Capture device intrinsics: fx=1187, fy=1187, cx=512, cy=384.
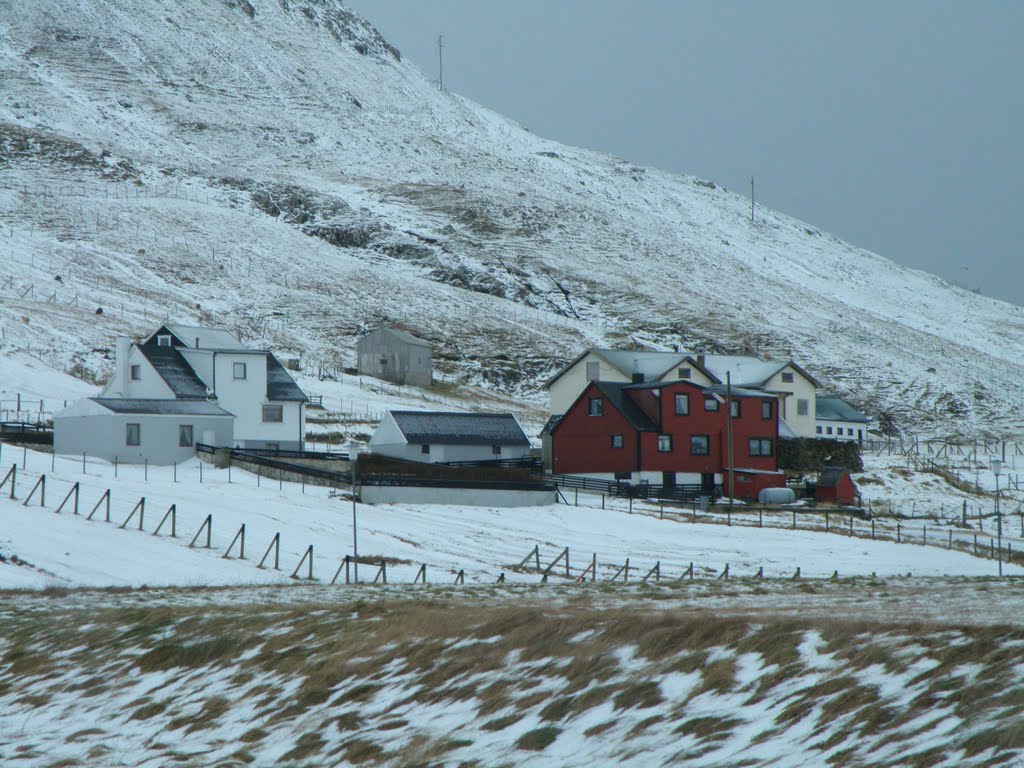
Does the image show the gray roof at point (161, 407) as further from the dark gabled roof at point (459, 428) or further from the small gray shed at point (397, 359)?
the small gray shed at point (397, 359)

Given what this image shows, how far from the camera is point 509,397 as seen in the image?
114m

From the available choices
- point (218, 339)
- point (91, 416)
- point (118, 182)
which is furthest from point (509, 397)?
point (118, 182)

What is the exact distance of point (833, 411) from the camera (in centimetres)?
9581

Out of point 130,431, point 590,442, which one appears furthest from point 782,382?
point 130,431

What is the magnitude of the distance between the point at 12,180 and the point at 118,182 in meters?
13.9

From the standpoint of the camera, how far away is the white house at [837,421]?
9388 cm

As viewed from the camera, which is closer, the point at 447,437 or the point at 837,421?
the point at 447,437

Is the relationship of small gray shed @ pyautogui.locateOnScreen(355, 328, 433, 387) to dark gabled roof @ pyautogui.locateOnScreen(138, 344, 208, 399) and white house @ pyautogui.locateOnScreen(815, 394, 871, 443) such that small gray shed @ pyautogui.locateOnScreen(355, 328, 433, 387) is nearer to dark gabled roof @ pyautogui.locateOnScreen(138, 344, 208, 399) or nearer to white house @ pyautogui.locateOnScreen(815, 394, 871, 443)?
white house @ pyautogui.locateOnScreen(815, 394, 871, 443)

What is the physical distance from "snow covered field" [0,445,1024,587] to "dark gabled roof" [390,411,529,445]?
14.7m

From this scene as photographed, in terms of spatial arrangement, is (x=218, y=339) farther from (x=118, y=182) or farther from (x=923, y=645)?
(x=118, y=182)

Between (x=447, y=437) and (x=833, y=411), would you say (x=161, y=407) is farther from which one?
(x=833, y=411)

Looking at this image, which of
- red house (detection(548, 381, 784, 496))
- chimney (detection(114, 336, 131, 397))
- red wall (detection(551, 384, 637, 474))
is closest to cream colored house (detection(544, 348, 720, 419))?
red house (detection(548, 381, 784, 496))

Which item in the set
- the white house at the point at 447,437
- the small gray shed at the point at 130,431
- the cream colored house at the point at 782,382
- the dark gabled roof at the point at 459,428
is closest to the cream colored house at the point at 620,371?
the cream colored house at the point at 782,382

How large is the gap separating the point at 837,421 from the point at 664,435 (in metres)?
30.2
